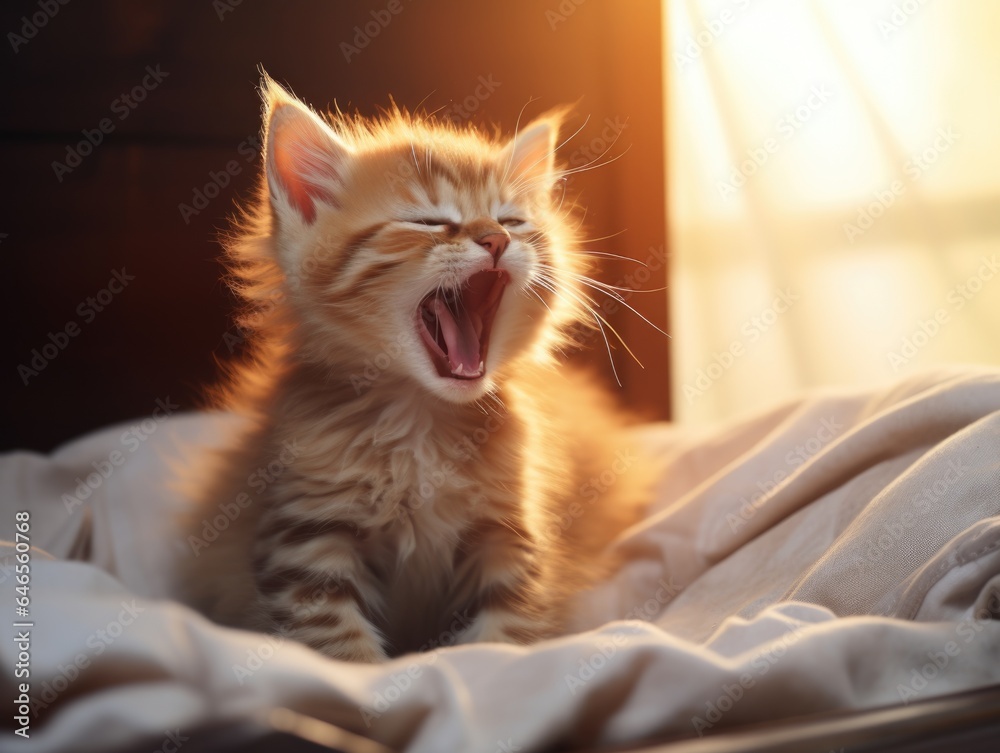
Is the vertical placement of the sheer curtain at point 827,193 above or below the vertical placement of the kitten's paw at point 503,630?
above

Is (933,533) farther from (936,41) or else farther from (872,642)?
(936,41)

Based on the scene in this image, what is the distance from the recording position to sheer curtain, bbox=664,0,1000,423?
2.21m

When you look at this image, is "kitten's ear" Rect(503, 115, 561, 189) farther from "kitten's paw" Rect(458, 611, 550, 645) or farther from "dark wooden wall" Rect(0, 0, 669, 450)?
"dark wooden wall" Rect(0, 0, 669, 450)

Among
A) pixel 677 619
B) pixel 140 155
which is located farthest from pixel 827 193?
pixel 140 155

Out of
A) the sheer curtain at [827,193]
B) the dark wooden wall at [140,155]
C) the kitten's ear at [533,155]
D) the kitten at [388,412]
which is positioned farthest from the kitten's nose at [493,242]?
the sheer curtain at [827,193]

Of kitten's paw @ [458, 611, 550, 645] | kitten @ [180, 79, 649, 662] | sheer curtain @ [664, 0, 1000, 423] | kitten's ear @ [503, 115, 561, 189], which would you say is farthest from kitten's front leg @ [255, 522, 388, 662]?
sheer curtain @ [664, 0, 1000, 423]

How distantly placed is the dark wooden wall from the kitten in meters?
0.67

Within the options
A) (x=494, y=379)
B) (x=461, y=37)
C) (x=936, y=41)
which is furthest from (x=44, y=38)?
(x=936, y=41)

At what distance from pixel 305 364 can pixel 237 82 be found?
99cm

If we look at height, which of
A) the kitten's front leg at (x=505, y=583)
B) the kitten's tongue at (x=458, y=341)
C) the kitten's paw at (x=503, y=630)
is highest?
the kitten's tongue at (x=458, y=341)

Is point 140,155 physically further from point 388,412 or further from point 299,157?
point 388,412

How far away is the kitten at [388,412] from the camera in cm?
101

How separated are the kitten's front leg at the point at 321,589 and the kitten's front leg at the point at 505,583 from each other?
0.44ft

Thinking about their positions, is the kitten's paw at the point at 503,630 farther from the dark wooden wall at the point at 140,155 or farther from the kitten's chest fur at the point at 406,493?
the dark wooden wall at the point at 140,155
